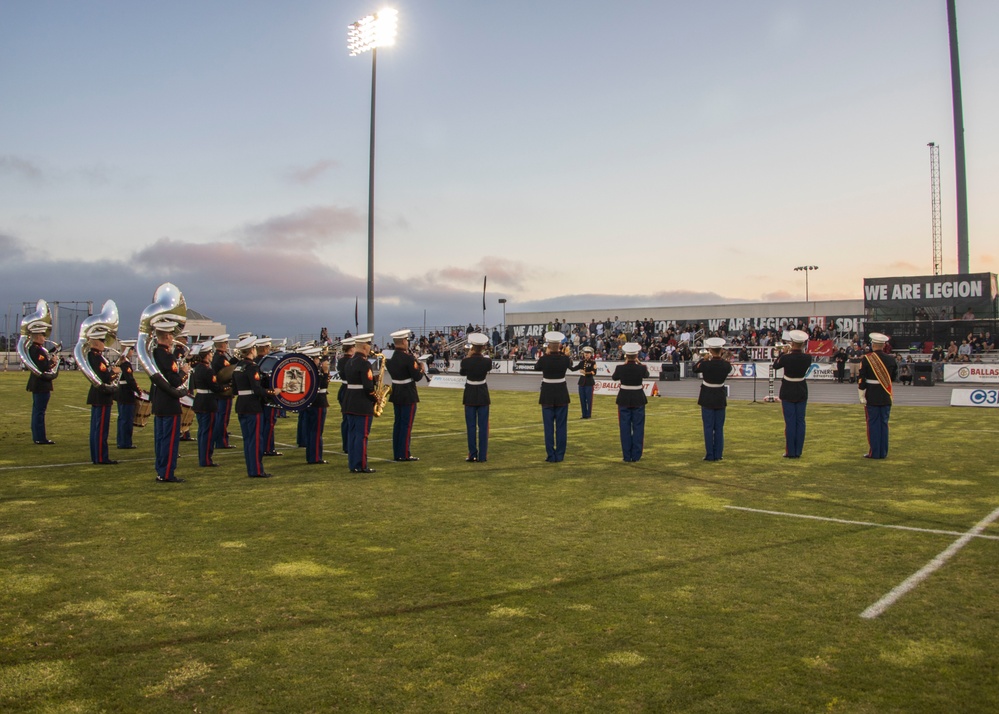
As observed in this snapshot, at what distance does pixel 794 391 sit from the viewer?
38.4 feet

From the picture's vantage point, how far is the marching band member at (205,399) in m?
11.1

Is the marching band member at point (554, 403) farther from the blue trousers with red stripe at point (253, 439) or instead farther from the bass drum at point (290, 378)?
the blue trousers with red stripe at point (253, 439)

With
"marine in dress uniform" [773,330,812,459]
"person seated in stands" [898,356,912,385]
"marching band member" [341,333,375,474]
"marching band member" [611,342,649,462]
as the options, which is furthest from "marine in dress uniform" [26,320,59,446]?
"person seated in stands" [898,356,912,385]

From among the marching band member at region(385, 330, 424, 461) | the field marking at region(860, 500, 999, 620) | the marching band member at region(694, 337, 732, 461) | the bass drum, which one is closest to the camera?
the field marking at region(860, 500, 999, 620)

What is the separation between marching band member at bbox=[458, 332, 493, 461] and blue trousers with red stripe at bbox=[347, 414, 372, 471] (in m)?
1.65

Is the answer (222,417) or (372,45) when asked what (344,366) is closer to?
(222,417)

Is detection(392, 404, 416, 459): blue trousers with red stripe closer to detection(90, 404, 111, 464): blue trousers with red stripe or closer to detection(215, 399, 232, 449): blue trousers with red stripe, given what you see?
detection(215, 399, 232, 449): blue trousers with red stripe

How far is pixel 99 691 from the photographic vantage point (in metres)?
3.84

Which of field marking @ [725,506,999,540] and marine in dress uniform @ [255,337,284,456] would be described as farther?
marine in dress uniform @ [255,337,284,456]

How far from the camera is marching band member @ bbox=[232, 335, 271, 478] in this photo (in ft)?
33.2

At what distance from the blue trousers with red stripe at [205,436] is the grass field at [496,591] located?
3.06 ft

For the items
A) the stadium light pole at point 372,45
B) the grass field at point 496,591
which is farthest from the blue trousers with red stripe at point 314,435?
the stadium light pole at point 372,45

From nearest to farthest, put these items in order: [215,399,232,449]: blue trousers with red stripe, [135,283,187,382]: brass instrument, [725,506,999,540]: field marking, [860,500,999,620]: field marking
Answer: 1. [860,500,999,620]: field marking
2. [725,506,999,540]: field marking
3. [135,283,187,382]: brass instrument
4. [215,399,232,449]: blue trousers with red stripe

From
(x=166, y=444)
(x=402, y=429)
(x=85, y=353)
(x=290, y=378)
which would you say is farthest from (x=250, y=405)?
(x=85, y=353)
